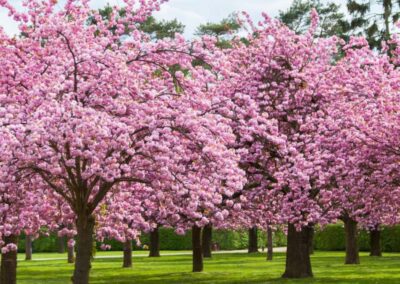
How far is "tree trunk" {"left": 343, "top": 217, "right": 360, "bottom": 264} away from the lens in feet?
129

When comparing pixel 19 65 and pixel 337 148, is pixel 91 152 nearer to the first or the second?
pixel 19 65

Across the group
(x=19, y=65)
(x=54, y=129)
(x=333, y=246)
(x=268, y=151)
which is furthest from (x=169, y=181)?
(x=333, y=246)

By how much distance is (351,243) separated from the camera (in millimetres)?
39656

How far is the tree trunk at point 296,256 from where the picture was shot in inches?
1085

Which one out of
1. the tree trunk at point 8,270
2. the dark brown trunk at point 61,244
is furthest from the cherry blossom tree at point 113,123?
the dark brown trunk at point 61,244

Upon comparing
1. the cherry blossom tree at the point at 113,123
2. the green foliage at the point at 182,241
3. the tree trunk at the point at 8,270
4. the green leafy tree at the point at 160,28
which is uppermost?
the green leafy tree at the point at 160,28

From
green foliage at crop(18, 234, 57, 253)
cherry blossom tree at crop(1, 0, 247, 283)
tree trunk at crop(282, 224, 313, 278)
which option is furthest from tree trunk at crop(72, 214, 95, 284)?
green foliage at crop(18, 234, 57, 253)

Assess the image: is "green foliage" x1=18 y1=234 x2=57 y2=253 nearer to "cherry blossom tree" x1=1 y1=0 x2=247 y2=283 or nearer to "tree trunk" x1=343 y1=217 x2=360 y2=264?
"tree trunk" x1=343 y1=217 x2=360 y2=264

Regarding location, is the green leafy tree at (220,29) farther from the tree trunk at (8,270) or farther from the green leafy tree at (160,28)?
the tree trunk at (8,270)

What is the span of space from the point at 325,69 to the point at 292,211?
632cm

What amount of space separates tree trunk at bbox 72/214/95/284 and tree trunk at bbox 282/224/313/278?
11.4 m

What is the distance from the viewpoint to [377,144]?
68.0 ft

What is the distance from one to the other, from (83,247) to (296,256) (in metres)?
11.8

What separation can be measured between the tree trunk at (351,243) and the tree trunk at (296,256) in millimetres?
11828
